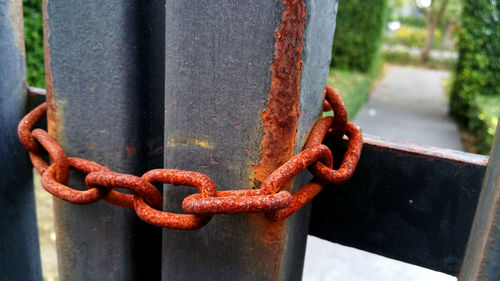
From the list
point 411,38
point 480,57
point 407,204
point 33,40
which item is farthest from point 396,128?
point 411,38

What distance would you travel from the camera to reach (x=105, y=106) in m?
0.85

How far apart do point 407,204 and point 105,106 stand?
2.18ft

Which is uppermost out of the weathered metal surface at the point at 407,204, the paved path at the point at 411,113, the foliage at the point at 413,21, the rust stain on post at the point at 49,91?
the rust stain on post at the point at 49,91

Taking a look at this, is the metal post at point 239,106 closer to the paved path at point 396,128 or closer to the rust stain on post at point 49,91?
the rust stain on post at point 49,91

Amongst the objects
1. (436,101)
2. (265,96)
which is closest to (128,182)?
(265,96)

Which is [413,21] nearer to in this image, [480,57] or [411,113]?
[411,113]

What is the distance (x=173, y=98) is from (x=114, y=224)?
34 centimetres

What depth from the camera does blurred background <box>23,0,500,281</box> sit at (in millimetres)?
4676

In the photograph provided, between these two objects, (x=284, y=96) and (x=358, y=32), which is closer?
(x=284, y=96)

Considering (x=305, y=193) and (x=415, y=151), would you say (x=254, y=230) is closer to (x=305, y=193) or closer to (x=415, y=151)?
(x=305, y=193)

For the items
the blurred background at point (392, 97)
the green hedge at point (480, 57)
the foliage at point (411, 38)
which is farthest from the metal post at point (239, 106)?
the foliage at point (411, 38)

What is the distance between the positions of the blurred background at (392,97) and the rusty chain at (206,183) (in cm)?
350

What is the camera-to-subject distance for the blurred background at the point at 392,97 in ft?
15.3

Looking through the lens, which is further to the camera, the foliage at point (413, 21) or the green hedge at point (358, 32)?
the foliage at point (413, 21)
